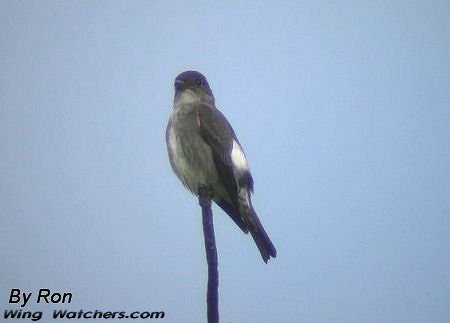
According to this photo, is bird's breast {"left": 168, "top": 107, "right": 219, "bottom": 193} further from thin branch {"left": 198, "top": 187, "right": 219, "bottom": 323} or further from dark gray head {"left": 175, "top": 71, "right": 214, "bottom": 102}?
thin branch {"left": 198, "top": 187, "right": 219, "bottom": 323}

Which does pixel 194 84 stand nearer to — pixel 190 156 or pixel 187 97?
pixel 187 97

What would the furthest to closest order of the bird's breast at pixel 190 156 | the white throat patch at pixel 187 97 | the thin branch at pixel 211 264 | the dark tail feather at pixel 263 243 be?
1. the white throat patch at pixel 187 97
2. the bird's breast at pixel 190 156
3. the dark tail feather at pixel 263 243
4. the thin branch at pixel 211 264

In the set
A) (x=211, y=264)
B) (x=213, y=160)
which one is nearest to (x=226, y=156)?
(x=213, y=160)

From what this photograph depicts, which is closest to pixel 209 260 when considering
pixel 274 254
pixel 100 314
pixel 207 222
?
pixel 207 222

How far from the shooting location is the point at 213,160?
7.52 metres

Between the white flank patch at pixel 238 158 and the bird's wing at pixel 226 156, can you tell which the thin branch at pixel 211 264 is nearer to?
the bird's wing at pixel 226 156

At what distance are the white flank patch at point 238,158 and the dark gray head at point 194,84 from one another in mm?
1261

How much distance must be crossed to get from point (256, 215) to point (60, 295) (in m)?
2.28

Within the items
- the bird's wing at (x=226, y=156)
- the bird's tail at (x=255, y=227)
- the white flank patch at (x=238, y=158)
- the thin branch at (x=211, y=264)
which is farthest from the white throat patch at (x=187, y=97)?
the thin branch at (x=211, y=264)

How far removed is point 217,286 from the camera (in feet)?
13.3

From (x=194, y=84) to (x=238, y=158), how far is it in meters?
1.67

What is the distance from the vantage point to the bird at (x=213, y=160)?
733cm

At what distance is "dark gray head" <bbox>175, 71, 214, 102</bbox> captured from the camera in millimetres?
8750

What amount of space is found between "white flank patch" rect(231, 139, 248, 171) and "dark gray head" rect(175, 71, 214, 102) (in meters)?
1.26
